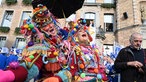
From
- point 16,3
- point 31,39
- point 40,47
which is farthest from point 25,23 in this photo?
point 16,3

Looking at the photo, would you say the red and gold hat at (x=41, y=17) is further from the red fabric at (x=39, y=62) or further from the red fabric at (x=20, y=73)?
the red fabric at (x=20, y=73)

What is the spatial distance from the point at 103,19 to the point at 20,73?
19858 mm

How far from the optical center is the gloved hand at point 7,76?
1891mm

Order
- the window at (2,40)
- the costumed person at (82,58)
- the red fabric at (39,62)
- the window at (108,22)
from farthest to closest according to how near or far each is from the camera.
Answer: the window at (2,40), the window at (108,22), the costumed person at (82,58), the red fabric at (39,62)

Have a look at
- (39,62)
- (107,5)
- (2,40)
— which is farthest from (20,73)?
(2,40)

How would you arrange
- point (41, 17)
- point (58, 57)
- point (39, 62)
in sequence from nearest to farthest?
point (39, 62) < point (58, 57) < point (41, 17)

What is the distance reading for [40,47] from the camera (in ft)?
8.59

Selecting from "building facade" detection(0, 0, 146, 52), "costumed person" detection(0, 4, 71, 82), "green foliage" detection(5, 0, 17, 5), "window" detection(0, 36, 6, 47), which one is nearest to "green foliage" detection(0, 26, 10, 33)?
"building facade" detection(0, 0, 146, 52)

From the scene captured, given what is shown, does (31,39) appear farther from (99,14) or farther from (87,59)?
(99,14)

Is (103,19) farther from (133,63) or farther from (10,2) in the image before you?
(133,63)

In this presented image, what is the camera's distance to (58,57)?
2779mm

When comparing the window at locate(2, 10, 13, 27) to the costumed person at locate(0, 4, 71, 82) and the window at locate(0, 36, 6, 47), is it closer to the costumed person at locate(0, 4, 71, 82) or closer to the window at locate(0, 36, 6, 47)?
the window at locate(0, 36, 6, 47)

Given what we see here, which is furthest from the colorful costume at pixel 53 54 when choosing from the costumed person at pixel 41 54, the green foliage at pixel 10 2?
the green foliage at pixel 10 2

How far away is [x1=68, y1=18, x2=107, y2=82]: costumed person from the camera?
2.95 meters
